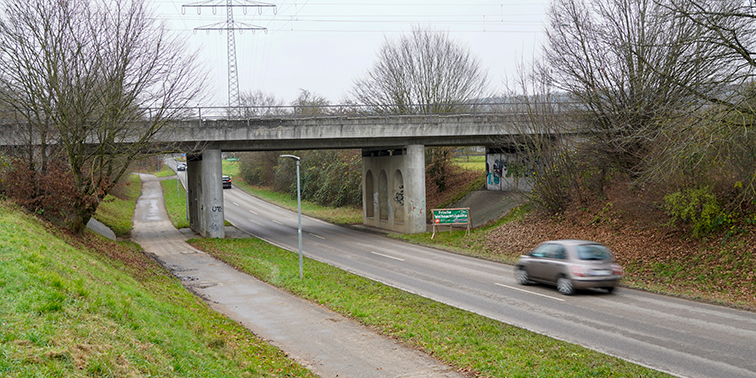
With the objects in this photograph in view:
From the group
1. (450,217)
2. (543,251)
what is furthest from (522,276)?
(450,217)

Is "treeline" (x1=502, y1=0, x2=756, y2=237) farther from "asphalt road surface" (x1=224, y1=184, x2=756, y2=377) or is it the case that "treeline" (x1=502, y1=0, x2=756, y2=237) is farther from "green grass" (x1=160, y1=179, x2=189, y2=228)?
"green grass" (x1=160, y1=179, x2=189, y2=228)

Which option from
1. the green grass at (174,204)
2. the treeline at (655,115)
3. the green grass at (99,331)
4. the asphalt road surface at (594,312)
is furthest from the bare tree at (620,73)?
the green grass at (174,204)

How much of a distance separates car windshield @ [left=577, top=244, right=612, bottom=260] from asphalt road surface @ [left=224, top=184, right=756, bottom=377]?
3.62ft

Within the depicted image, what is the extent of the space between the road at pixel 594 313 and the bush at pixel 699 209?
4.43 m

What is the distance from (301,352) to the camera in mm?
10680

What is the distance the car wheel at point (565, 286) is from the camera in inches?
603

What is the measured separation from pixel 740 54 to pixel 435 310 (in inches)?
419

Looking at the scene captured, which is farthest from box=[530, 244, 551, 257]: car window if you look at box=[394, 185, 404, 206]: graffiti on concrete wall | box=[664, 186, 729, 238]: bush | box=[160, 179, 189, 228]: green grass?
box=[160, 179, 189, 228]: green grass

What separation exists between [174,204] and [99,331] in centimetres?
5211

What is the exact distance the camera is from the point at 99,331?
7473 mm

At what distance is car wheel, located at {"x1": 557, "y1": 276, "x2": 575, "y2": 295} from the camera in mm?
15312

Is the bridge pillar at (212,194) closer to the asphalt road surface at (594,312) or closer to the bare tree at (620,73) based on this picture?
the asphalt road surface at (594,312)

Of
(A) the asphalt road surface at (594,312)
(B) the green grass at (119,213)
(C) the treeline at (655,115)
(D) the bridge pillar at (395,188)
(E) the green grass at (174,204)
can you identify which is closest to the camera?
(A) the asphalt road surface at (594,312)

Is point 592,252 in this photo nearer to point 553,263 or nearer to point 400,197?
point 553,263
